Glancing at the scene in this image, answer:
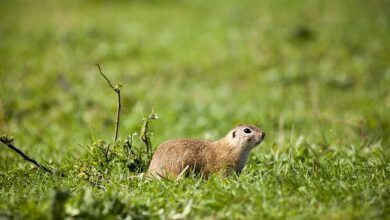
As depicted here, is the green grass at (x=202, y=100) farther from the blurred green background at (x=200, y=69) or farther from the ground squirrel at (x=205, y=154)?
→ the ground squirrel at (x=205, y=154)

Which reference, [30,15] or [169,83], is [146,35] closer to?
[169,83]

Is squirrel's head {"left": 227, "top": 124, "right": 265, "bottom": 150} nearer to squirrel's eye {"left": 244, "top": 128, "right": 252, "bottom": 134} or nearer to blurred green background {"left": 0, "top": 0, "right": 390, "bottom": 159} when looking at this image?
squirrel's eye {"left": 244, "top": 128, "right": 252, "bottom": 134}

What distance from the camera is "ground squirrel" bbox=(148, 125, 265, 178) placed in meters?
4.14

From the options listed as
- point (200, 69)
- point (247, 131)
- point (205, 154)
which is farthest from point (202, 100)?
point (205, 154)

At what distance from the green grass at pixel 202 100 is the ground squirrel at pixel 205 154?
0.63 feet

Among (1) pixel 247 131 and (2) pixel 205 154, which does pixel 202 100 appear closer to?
(1) pixel 247 131

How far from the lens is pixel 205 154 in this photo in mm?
4391

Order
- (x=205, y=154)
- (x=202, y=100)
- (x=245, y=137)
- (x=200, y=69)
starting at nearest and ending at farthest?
(x=205, y=154) → (x=245, y=137) → (x=202, y=100) → (x=200, y=69)

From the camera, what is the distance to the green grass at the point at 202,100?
3.44 metres

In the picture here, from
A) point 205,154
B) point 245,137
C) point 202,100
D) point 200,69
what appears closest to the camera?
point 205,154

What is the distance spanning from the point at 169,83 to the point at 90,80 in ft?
5.40

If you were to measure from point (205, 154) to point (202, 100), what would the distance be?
485 centimetres

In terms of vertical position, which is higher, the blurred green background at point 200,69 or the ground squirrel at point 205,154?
the blurred green background at point 200,69

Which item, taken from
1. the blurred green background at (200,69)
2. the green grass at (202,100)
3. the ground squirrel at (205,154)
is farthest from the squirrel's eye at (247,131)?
the blurred green background at (200,69)
